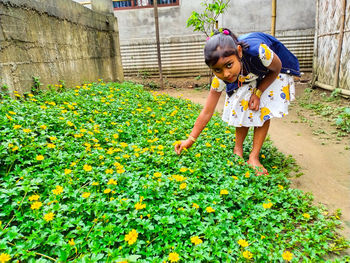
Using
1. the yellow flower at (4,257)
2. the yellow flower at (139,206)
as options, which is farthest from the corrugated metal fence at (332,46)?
the yellow flower at (4,257)

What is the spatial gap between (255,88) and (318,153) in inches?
60.3

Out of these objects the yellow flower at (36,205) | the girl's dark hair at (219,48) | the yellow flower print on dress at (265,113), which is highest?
the girl's dark hair at (219,48)

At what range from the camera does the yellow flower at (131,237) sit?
136cm

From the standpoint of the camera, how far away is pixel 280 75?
2430mm

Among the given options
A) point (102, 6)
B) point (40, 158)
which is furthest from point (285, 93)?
point (102, 6)

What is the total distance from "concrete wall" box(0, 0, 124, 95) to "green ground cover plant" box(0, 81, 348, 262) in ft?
2.62

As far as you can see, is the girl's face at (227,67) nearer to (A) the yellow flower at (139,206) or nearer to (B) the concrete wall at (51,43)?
(A) the yellow flower at (139,206)

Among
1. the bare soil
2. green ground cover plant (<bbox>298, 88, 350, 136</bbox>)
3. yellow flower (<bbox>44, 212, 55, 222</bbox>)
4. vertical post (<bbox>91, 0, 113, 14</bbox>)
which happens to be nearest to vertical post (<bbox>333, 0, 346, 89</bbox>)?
green ground cover plant (<bbox>298, 88, 350, 136</bbox>)

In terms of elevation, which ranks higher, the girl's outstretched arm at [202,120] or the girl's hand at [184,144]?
the girl's outstretched arm at [202,120]

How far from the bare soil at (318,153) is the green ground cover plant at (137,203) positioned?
0.21 m

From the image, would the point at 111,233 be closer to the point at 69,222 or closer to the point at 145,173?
the point at 69,222

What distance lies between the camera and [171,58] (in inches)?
413

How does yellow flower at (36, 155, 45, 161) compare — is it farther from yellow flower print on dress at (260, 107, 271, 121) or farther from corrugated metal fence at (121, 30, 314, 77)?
corrugated metal fence at (121, 30, 314, 77)

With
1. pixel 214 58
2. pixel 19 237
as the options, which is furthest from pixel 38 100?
pixel 214 58
